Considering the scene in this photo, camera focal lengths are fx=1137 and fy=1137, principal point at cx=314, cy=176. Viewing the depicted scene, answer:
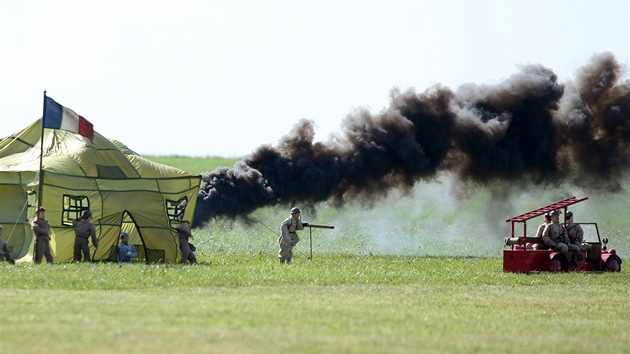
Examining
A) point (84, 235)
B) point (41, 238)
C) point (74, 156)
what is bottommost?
point (41, 238)

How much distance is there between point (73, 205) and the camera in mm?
32281

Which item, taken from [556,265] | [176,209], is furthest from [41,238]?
[556,265]

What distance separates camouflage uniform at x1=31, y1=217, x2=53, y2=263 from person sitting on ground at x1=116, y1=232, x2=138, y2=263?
2.20 meters

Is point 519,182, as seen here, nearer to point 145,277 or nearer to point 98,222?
point 98,222

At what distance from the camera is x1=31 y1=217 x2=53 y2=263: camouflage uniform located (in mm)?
29578

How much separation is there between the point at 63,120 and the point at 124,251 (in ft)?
13.1

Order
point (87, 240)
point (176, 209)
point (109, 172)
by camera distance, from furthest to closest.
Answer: point (176, 209) < point (109, 172) < point (87, 240)

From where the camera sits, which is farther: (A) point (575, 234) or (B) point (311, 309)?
(A) point (575, 234)

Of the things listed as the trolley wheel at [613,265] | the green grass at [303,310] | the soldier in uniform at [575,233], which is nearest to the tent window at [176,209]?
the green grass at [303,310]

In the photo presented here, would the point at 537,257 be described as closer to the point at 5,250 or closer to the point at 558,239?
the point at 558,239

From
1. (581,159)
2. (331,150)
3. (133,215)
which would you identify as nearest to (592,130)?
(581,159)

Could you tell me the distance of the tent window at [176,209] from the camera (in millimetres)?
34750

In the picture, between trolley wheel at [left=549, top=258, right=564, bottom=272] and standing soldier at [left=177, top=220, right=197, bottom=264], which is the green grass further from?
standing soldier at [left=177, top=220, right=197, bottom=264]

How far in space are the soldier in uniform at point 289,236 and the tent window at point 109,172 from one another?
5.21 meters
